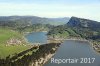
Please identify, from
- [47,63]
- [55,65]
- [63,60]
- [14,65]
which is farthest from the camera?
[63,60]

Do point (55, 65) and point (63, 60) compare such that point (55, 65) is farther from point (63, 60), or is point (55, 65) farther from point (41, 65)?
point (63, 60)

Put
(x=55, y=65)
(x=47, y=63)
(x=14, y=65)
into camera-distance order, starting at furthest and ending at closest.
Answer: (x=47, y=63)
(x=55, y=65)
(x=14, y=65)

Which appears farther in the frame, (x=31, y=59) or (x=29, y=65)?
(x=31, y=59)

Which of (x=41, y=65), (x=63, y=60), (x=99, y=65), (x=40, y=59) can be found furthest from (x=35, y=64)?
(x=99, y=65)

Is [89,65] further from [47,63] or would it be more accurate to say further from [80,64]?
[47,63]

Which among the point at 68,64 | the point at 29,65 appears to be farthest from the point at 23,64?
the point at 68,64

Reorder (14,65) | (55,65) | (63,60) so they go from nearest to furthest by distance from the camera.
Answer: (14,65) → (55,65) → (63,60)

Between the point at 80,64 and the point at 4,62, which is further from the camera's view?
the point at 80,64
